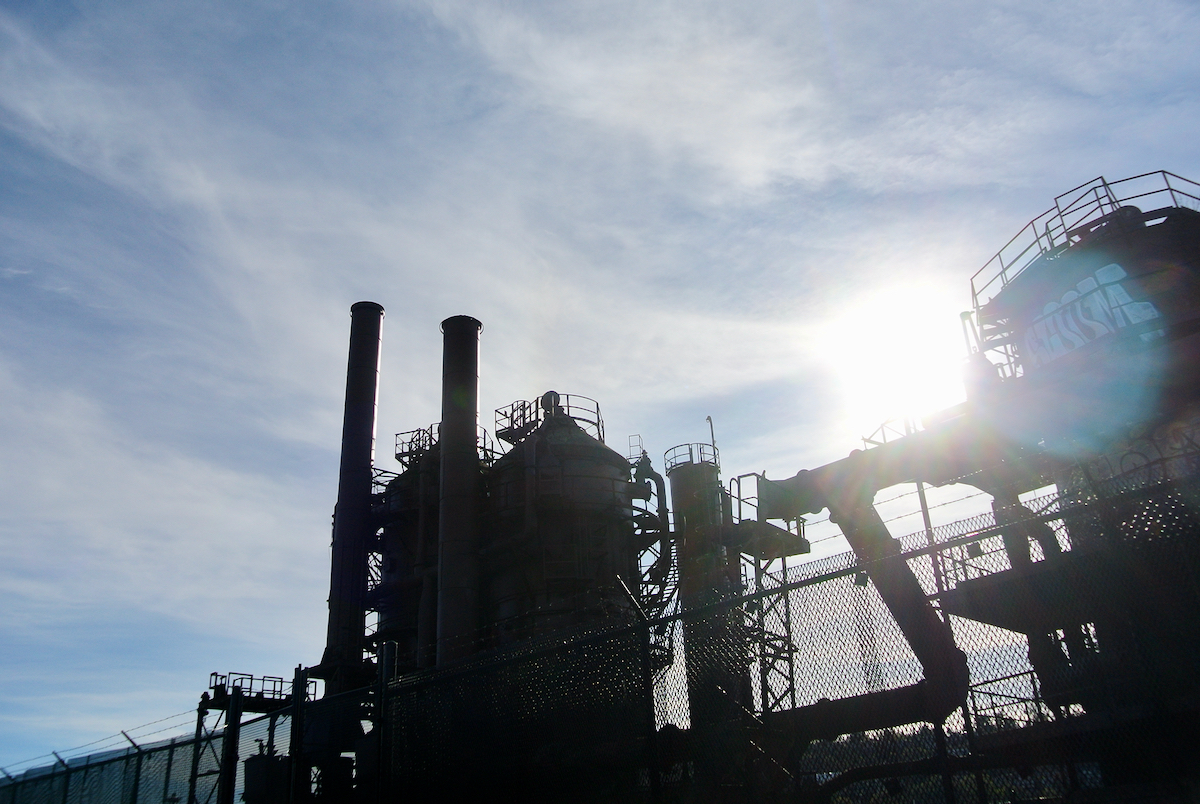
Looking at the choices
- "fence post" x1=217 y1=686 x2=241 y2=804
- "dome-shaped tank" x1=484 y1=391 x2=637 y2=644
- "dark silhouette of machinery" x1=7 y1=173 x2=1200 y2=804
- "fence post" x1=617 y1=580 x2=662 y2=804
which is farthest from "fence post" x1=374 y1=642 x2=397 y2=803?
"dome-shaped tank" x1=484 y1=391 x2=637 y2=644

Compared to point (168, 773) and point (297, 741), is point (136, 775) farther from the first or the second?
point (297, 741)

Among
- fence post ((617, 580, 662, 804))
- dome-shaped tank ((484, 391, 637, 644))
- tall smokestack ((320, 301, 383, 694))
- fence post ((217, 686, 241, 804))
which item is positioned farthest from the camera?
tall smokestack ((320, 301, 383, 694))

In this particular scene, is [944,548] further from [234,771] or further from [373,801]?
[234,771]

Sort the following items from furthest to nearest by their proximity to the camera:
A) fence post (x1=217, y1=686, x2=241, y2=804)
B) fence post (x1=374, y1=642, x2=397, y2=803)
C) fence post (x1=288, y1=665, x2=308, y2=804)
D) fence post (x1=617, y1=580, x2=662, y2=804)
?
fence post (x1=217, y1=686, x2=241, y2=804)
fence post (x1=288, y1=665, x2=308, y2=804)
fence post (x1=374, y1=642, x2=397, y2=803)
fence post (x1=617, y1=580, x2=662, y2=804)

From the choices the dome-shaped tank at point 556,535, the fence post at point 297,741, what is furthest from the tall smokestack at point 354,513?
the fence post at point 297,741

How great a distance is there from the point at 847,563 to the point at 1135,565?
6.38 feet

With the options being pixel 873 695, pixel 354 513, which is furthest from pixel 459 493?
pixel 873 695

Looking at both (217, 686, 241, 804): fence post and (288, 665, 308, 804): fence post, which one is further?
(217, 686, 241, 804): fence post

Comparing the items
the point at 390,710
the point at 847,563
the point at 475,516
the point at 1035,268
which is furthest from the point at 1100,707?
the point at 475,516

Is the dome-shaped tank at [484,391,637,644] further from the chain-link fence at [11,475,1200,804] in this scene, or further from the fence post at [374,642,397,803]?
the chain-link fence at [11,475,1200,804]

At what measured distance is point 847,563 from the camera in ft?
22.7

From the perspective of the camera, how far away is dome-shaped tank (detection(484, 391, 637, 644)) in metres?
26.3

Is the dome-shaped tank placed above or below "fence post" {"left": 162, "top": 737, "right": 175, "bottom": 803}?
above

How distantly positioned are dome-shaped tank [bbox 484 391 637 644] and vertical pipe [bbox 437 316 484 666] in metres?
0.81
